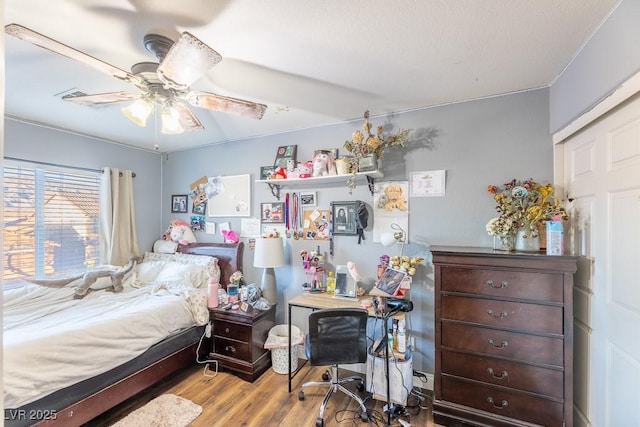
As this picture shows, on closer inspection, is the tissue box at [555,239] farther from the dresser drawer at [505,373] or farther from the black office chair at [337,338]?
the black office chair at [337,338]

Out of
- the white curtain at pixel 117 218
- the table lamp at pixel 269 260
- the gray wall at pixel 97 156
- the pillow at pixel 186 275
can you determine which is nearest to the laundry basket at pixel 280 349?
the table lamp at pixel 269 260

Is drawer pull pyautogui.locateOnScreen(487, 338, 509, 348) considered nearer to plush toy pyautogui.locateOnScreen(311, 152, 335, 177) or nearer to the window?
plush toy pyautogui.locateOnScreen(311, 152, 335, 177)

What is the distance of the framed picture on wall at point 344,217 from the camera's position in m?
2.62

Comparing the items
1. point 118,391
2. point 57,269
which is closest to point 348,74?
point 118,391

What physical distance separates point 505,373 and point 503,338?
22 cm

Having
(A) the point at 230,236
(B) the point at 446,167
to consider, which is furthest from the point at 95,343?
(B) the point at 446,167

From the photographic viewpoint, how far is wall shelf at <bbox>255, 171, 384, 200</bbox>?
2.48 meters

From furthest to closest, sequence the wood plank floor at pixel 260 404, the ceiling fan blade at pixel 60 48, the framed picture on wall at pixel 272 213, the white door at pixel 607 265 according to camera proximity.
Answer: the framed picture on wall at pixel 272 213
the wood plank floor at pixel 260 404
the white door at pixel 607 265
the ceiling fan blade at pixel 60 48

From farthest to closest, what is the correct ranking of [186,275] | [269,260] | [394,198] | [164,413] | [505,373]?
[186,275]
[269,260]
[394,198]
[164,413]
[505,373]

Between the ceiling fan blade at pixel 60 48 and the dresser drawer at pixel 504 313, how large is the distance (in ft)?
7.75

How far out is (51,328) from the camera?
187cm

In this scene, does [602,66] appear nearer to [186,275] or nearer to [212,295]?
[212,295]

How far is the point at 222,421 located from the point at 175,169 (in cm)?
296

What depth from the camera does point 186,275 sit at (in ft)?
9.53
